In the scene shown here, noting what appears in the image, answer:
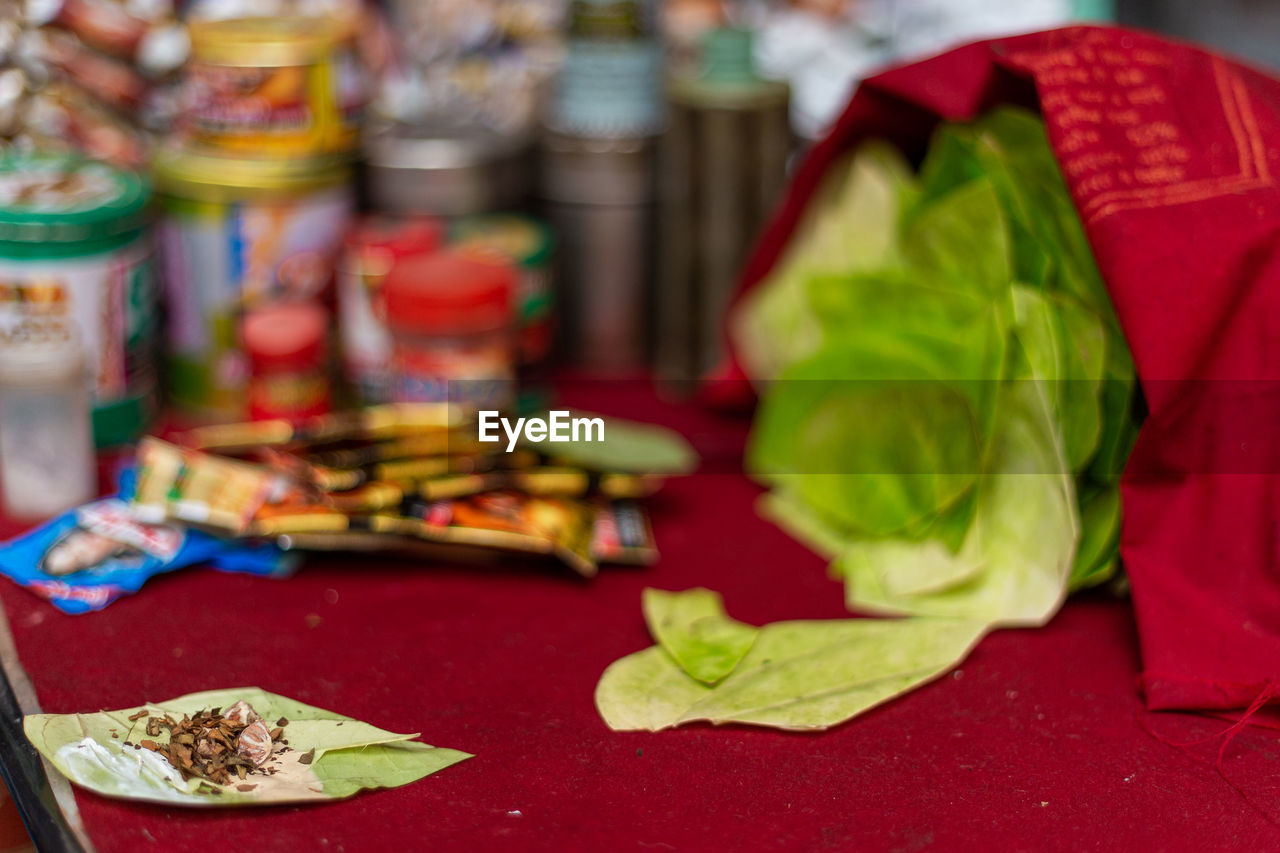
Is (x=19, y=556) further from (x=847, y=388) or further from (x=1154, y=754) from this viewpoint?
(x=1154, y=754)

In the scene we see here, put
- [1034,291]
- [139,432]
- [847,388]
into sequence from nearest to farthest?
[1034,291]
[847,388]
[139,432]

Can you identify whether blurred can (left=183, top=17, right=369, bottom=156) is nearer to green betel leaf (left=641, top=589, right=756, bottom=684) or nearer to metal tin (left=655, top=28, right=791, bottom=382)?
metal tin (left=655, top=28, right=791, bottom=382)

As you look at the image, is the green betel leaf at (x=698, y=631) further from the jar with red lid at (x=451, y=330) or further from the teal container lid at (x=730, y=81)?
the teal container lid at (x=730, y=81)

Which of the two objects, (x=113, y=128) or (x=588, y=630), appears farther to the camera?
(x=113, y=128)

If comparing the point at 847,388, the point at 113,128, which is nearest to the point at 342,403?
the point at 113,128

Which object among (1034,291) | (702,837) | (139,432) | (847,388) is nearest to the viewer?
(702,837)

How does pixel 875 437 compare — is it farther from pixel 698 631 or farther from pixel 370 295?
pixel 370 295
